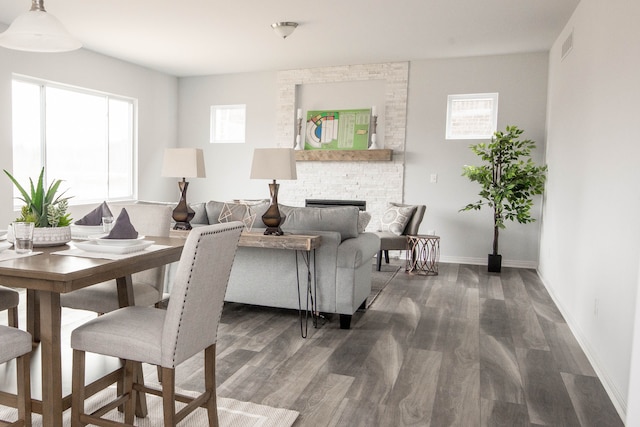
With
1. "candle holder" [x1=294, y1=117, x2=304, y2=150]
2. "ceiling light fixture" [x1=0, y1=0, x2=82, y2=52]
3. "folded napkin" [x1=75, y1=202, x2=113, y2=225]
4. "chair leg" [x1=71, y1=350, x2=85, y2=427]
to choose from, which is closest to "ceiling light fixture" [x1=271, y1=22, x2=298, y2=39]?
"candle holder" [x1=294, y1=117, x2=304, y2=150]

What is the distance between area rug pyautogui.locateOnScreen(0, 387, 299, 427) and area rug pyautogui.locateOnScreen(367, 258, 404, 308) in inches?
83.0

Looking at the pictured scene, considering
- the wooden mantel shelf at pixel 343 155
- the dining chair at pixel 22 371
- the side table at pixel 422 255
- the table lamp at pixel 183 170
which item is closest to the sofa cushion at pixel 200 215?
the table lamp at pixel 183 170

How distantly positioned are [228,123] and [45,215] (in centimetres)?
610

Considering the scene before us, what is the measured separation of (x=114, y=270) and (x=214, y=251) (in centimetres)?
38

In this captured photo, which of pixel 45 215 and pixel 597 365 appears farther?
pixel 597 365

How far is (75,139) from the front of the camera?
638cm

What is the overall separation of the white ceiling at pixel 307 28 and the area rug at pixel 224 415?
142 inches

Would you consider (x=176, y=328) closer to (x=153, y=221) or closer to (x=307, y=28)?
(x=153, y=221)

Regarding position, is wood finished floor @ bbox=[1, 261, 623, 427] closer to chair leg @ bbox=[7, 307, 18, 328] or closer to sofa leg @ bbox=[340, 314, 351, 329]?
sofa leg @ bbox=[340, 314, 351, 329]

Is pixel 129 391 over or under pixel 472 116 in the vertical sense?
under

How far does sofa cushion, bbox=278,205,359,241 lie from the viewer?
383 centimetres

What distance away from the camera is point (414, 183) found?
6.89 metres

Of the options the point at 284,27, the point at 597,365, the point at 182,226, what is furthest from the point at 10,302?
the point at 284,27

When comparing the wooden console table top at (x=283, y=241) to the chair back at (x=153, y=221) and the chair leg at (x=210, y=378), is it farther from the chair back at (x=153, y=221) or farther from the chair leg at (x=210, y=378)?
the chair leg at (x=210, y=378)
